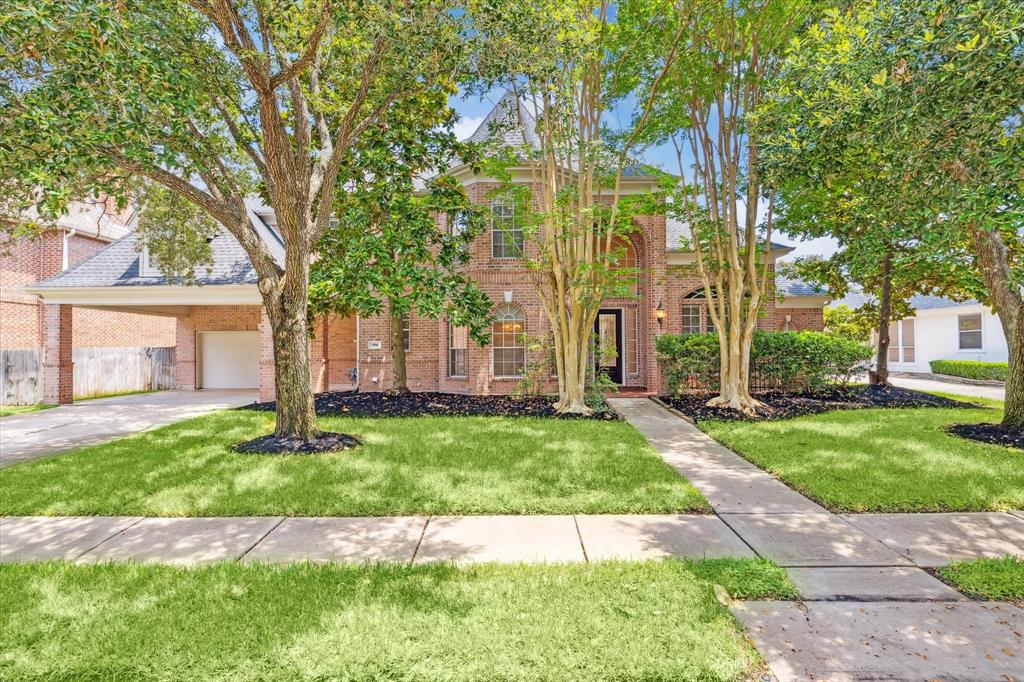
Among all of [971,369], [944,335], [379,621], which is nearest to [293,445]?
[379,621]

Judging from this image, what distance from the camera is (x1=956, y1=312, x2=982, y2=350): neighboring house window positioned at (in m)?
20.5

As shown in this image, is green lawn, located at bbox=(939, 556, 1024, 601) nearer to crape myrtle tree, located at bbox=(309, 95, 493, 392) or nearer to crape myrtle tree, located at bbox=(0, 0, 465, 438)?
crape myrtle tree, located at bbox=(309, 95, 493, 392)

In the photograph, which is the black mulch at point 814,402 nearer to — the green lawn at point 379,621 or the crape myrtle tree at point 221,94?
the green lawn at point 379,621

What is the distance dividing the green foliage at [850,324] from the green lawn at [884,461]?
30.6ft

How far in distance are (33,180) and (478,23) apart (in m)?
5.25

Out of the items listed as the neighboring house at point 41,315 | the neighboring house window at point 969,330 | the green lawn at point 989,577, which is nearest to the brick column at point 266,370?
the neighboring house at point 41,315

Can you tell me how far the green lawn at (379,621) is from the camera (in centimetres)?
236

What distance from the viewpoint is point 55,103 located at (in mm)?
5352

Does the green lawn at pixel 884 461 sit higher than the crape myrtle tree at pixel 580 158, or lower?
lower

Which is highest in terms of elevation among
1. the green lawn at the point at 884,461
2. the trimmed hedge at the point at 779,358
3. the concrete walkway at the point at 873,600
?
the trimmed hedge at the point at 779,358

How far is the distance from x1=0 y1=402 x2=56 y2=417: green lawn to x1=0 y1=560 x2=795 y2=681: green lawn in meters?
12.0

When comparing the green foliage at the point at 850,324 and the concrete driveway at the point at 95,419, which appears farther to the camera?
the green foliage at the point at 850,324

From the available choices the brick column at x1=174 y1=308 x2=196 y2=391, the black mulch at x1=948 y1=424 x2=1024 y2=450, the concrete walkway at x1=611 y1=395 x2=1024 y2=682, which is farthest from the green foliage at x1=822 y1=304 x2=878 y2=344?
the brick column at x1=174 y1=308 x2=196 y2=391

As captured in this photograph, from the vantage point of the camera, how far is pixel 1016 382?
26.0 ft
